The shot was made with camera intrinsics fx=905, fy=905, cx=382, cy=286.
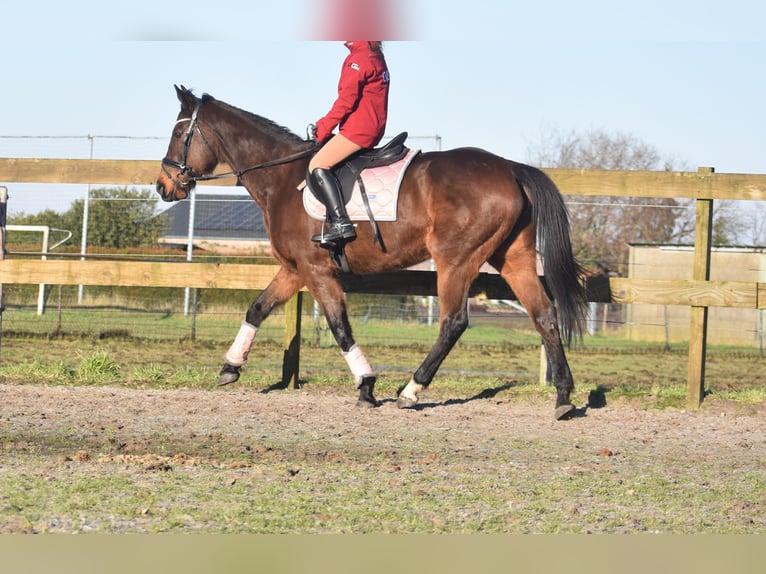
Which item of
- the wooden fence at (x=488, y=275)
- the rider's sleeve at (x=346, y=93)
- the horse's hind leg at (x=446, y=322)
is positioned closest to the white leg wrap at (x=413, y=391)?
the horse's hind leg at (x=446, y=322)

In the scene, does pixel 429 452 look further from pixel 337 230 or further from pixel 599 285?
pixel 599 285

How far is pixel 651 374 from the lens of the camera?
11719mm

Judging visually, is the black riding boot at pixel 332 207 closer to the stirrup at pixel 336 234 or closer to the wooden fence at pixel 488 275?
the stirrup at pixel 336 234

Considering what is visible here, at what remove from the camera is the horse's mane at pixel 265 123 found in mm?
7648

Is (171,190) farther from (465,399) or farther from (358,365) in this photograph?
(465,399)

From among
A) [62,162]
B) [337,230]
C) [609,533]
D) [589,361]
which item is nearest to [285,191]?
[337,230]

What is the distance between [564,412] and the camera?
6.68 metres

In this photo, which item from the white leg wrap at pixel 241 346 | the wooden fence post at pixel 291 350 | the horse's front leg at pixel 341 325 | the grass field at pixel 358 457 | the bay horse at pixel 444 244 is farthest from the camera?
the wooden fence post at pixel 291 350

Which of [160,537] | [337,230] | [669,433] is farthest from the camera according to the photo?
[337,230]

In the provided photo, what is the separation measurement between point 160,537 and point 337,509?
89cm

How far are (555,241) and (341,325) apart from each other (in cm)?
178

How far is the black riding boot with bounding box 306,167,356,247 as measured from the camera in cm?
684

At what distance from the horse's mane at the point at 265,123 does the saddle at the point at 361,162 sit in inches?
28.1

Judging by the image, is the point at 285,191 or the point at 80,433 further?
the point at 285,191
